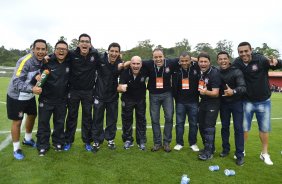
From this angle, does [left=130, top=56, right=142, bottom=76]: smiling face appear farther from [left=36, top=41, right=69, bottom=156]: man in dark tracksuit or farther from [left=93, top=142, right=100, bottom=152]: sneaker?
[left=93, top=142, right=100, bottom=152]: sneaker

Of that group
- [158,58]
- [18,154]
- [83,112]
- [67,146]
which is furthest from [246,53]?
[18,154]

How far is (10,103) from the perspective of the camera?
18.0ft

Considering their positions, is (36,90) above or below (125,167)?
above

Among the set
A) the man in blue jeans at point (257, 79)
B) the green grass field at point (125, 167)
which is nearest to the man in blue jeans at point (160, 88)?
the green grass field at point (125, 167)

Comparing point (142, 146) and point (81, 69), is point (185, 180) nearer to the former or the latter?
point (142, 146)

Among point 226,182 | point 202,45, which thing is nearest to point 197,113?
point 226,182

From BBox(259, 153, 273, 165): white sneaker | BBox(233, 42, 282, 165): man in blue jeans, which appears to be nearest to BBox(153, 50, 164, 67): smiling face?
BBox(233, 42, 282, 165): man in blue jeans

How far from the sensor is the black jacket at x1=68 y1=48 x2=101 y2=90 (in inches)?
233

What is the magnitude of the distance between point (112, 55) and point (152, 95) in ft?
4.12

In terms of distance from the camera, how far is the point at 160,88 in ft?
20.3

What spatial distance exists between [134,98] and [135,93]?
121mm

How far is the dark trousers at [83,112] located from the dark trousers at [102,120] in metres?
0.13

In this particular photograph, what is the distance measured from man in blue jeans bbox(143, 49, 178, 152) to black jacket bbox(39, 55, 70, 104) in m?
1.74

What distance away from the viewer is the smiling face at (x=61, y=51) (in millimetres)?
5621
